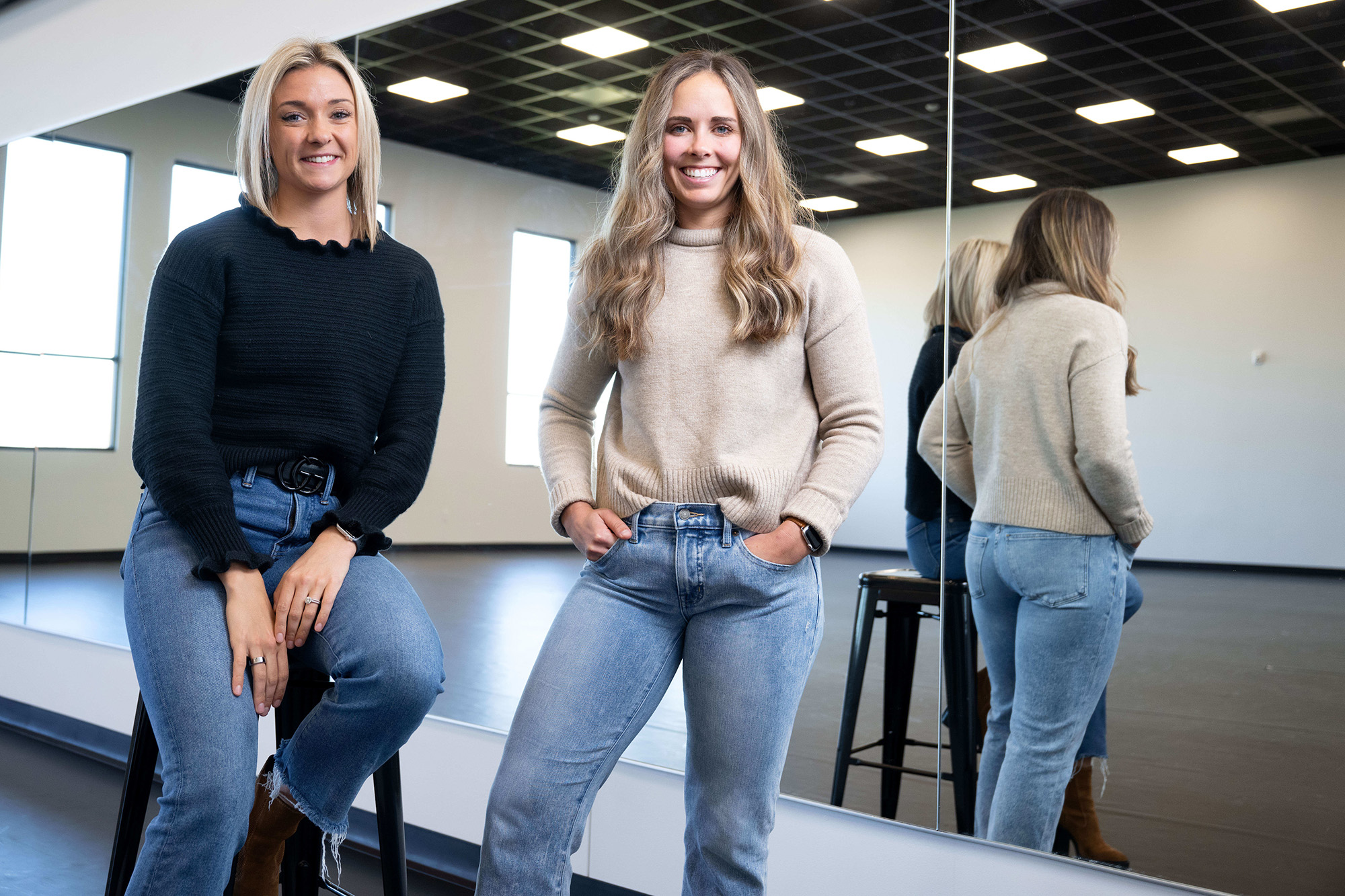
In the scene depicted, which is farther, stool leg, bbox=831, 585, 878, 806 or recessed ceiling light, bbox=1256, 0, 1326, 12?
stool leg, bbox=831, 585, 878, 806

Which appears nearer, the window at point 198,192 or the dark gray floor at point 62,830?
the dark gray floor at point 62,830

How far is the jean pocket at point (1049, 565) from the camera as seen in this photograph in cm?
194

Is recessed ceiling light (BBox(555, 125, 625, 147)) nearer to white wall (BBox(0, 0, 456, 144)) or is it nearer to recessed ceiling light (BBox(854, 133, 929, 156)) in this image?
white wall (BBox(0, 0, 456, 144))

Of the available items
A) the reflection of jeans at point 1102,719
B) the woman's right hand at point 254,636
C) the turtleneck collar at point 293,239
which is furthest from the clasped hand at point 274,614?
the reflection of jeans at point 1102,719

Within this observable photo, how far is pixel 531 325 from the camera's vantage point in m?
2.75

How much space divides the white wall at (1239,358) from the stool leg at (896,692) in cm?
47

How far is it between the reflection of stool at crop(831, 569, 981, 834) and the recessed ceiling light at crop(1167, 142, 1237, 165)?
2.74 feet

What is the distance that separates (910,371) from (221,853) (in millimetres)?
1423

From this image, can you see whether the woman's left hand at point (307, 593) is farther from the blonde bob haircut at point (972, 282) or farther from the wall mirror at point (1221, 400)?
the wall mirror at point (1221, 400)

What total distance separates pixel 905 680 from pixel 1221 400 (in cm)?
77

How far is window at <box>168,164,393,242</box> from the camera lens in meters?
3.48

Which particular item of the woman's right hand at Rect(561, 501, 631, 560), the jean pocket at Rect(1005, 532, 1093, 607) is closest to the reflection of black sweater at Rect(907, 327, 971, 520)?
the jean pocket at Rect(1005, 532, 1093, 607)

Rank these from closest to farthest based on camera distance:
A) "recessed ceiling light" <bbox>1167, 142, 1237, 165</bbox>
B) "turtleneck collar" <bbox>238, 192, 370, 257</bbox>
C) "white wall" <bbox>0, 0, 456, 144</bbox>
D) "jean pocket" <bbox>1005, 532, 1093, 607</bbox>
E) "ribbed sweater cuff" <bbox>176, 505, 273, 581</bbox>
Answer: "ribbed sweater cuff" <bbox>176, 505, 273, 581</bbox>, "turtleneck collar" <bbox>238, 192, 370, 257</bbox>, "recessed ceiling light" <bbox>1167, 142, 1237, 165</bbox>, "jean pocket" <bbox>1005, 532, 1093, 607</bbox>, "white wall" <bbox>0, 0, 456, 144</bbox>

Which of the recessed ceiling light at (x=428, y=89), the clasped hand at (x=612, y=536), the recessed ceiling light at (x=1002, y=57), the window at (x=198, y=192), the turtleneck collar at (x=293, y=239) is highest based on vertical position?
the recessed ceiling light at (x=428, y=89)
